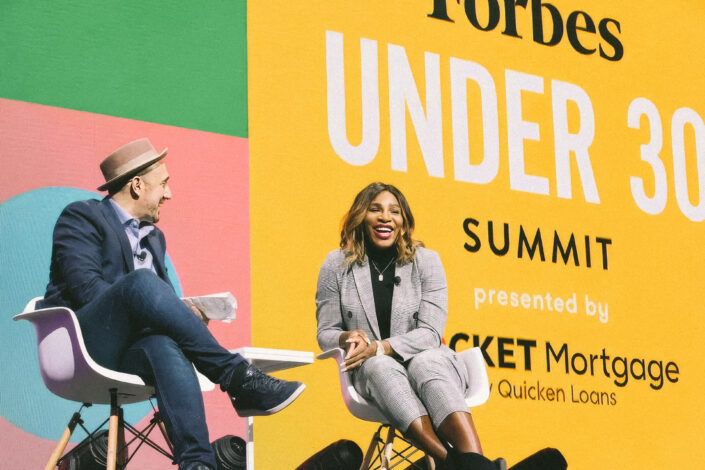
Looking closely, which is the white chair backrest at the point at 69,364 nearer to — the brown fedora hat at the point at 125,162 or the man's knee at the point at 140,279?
the man's knee at the point at 140,279

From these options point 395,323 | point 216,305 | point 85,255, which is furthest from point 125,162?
point 395,323

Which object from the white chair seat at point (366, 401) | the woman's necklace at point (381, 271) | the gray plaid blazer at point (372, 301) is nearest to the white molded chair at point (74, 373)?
the white chair seat at point (366, 401)

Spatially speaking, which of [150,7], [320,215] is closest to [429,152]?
[320,215]

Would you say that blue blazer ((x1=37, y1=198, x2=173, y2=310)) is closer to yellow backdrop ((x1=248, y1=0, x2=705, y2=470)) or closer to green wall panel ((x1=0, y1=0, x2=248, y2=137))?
green wall panel ((x1=0, y1=0, x2=248, y2=137))

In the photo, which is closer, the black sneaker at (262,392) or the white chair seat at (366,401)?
the black sneaker at (262,392)

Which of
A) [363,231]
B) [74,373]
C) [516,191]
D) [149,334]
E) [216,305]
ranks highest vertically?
[516,191]

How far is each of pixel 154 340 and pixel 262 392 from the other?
1.16 feet

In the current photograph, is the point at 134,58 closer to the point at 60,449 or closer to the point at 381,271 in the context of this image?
the point at 381,271

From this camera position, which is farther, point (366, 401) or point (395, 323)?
point (395, 323)

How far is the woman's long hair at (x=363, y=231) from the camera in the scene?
3.94 meters

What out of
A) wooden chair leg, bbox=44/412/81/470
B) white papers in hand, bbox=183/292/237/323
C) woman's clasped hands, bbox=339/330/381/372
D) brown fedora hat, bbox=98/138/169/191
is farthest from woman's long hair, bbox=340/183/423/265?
wooden chair leg, bbox=44/412/81/470

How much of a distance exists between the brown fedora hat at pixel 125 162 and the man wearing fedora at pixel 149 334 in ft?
0.61

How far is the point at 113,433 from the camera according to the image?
3117mm

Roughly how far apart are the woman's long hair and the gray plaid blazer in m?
0.04
